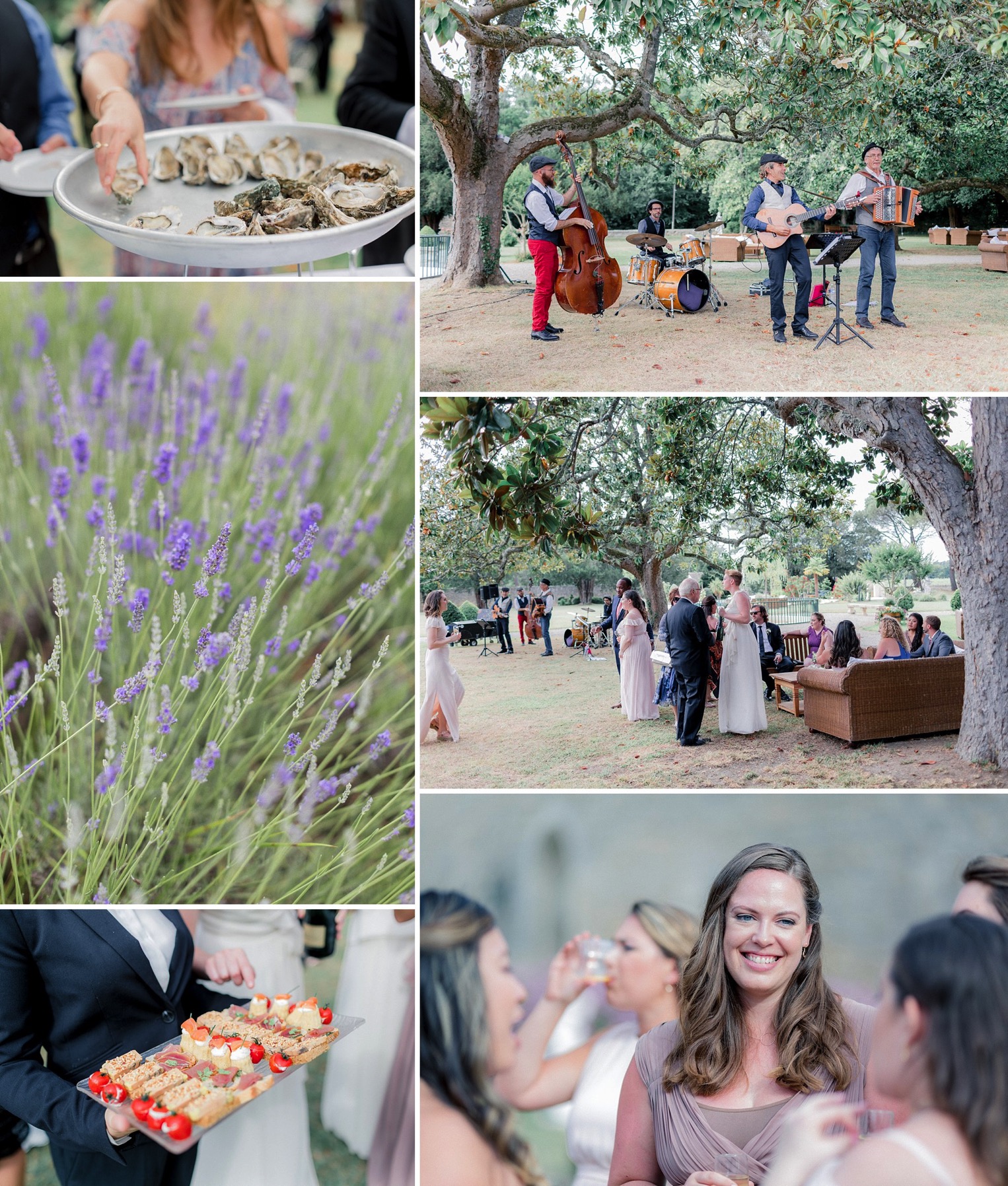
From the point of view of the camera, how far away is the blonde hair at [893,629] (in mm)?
3109

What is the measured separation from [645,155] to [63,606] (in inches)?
93.4

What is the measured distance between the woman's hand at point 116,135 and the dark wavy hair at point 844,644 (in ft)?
8.61

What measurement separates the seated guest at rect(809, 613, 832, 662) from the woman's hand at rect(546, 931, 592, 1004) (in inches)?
47.2

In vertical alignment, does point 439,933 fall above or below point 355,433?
below

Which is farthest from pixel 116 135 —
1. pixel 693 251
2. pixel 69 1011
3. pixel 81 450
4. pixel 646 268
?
pixel 69 1011

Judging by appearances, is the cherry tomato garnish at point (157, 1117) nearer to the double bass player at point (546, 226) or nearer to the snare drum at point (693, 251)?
the double bass player at point (546, 226)

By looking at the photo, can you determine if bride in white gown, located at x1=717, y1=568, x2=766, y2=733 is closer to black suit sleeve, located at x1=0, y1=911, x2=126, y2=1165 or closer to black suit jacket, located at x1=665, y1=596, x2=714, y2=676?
black suit jacket, located at x1=665, y1=596, x2=714, y2=676

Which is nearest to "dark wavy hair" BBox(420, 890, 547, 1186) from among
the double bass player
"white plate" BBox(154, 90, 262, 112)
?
the double bass player

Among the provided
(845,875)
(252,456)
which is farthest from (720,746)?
(252,456)

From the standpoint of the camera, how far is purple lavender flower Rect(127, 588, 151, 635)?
2.99 metres

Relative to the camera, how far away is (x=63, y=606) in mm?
2975

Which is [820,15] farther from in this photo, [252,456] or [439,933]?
[439,933]

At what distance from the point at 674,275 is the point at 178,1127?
2876 mm

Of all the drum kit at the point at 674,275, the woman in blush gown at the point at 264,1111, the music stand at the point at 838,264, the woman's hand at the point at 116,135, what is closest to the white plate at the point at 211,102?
the woman's hand at the point at 116,135
